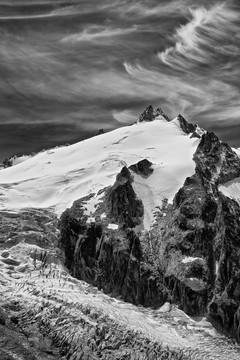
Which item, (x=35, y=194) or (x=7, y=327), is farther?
(x=35, y=194)

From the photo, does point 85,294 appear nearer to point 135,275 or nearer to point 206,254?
point 135,275

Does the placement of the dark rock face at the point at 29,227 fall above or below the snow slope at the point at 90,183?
below

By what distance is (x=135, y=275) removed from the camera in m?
126

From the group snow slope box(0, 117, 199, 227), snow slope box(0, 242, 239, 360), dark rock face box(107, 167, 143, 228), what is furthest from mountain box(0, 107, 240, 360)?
snow slope box(0, 117, 199, 227)

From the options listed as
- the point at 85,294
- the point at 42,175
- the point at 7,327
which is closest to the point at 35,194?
the point at 42,175

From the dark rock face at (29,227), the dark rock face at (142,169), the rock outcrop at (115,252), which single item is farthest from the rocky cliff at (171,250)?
the dark rock face at (142,169)

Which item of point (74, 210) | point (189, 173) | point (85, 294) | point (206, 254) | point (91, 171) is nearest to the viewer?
point (85, 294)

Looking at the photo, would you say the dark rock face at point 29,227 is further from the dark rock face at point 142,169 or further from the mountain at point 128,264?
the dark rock face at point 142,169

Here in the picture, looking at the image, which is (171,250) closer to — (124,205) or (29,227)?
(124,205)

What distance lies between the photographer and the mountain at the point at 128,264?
10288 cm

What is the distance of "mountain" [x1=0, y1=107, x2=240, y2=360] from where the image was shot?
102875 millimetres

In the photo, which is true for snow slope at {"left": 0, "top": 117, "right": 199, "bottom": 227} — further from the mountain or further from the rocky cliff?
the rocky cliff

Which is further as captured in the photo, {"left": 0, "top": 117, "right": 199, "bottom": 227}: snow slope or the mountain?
{"left": 0, "top": 117, "right": 199, "bottom": 227}: snow slope

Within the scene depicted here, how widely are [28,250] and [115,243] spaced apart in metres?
22.7
